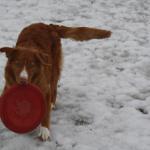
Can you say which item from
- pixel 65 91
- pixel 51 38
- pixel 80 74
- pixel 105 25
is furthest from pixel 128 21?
pixel 51 38

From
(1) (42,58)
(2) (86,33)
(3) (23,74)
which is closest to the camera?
(3) (23,74)

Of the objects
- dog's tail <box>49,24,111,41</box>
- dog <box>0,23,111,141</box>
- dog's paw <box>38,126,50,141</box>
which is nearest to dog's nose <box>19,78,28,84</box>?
dog <box>0,23,111,141</box>

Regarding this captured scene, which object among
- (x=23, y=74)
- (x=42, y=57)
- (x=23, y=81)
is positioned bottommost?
(x=23, y=81)

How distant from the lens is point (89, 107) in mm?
5773

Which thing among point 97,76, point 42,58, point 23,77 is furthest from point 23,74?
point 97,76

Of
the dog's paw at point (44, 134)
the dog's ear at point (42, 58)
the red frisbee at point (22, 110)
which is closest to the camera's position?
the dog's ear at point (42, 58)

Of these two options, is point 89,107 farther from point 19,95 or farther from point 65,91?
point 19,95

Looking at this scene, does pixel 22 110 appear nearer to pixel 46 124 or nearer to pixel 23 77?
pixel 46 124

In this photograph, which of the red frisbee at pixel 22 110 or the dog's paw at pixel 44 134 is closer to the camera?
the red frisbee at pixel 22 110

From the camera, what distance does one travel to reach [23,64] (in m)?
4.43

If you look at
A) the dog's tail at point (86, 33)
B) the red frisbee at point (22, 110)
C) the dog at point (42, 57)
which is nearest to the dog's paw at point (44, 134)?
the dog at point (42, 57)

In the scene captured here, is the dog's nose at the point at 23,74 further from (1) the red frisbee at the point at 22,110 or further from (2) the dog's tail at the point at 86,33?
(2) the dog's tail at the point at 86,33

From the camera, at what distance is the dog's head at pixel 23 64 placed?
443 cm

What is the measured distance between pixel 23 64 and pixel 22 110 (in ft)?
2.61
